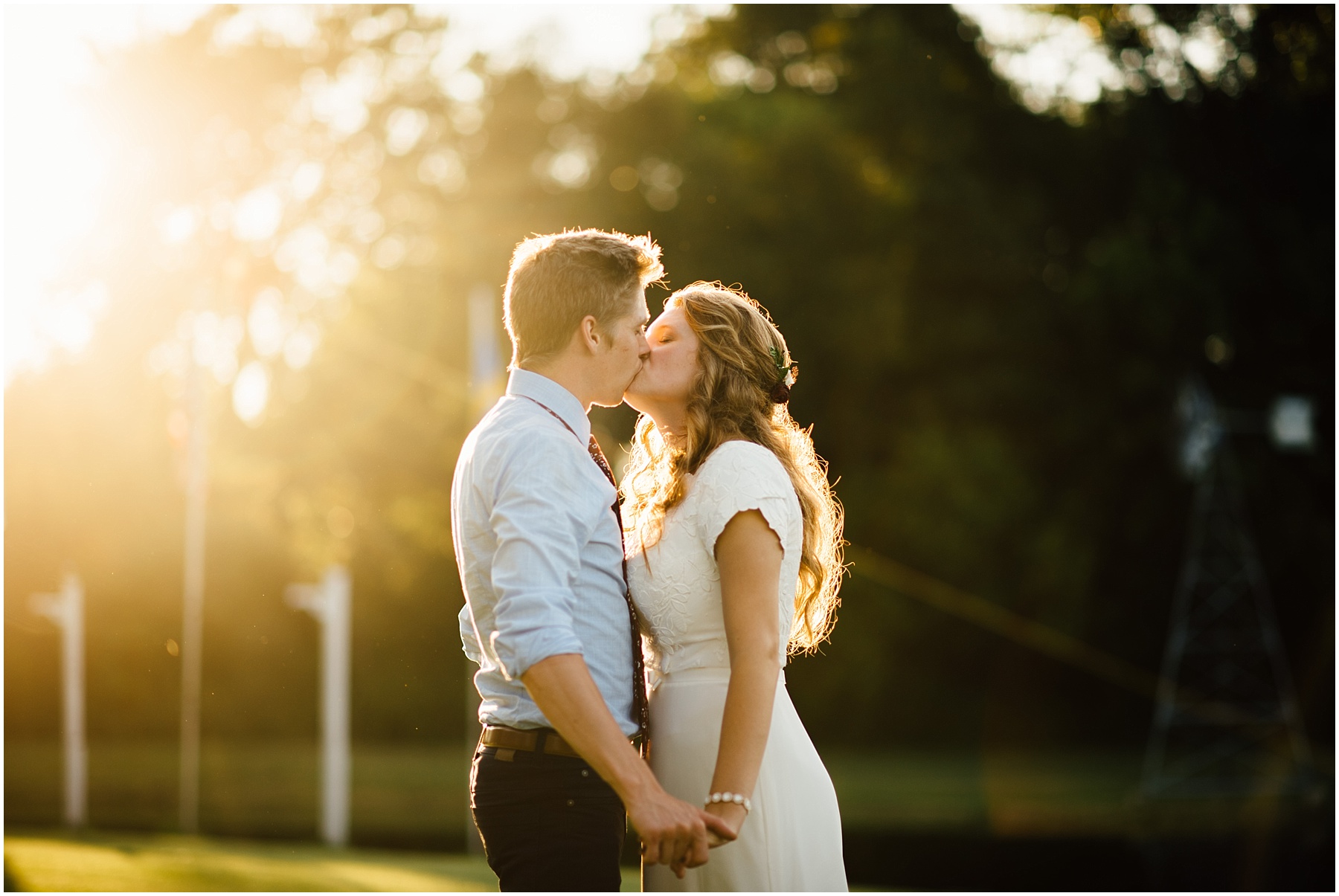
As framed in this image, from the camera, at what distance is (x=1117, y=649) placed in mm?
18766

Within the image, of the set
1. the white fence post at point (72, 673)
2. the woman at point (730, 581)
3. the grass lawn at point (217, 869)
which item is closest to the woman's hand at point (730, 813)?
the woman at point (730, 581)

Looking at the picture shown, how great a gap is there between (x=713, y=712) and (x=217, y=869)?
6.38m

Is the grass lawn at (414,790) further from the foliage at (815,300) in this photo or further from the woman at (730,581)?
the woman at (730,581)

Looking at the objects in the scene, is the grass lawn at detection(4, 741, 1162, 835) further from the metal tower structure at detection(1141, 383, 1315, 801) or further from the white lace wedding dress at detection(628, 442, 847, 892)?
the white lace wedding dress at detection(628, 442, 847, 892)

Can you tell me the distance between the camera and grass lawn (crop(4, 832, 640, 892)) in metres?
6.38

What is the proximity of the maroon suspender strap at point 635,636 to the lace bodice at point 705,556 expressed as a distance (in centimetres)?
4

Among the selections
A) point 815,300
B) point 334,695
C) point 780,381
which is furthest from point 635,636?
point 815,300

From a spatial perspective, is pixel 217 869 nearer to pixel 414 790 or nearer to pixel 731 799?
pixel 731 799

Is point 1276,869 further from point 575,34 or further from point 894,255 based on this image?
point 575,34

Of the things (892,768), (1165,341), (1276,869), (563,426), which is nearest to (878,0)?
(1165,341)

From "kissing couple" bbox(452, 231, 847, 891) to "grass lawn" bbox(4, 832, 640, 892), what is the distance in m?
4.36

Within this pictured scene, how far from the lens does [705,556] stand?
7.85 ft

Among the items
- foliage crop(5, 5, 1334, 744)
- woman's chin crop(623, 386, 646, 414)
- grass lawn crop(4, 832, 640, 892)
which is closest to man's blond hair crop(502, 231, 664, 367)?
woman's chin crop(623, 386, 646, 414)

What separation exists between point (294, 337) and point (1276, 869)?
Answer: 12.8 m
